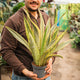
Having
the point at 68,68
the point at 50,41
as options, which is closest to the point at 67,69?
the point at 68,68

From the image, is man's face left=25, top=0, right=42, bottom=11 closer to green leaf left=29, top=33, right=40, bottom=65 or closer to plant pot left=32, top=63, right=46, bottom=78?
green leaf left=29, top=33, right=40, bottom=65

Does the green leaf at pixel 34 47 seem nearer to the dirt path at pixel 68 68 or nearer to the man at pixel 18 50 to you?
the man at pixel 18 50

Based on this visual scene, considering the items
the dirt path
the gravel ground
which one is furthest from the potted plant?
the dirt path

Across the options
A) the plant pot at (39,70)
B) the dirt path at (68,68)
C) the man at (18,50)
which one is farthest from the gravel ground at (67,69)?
the plant pot at (39,70)

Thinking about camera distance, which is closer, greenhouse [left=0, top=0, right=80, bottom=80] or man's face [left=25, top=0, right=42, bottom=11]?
greenhouse [left=0, top=0, right=80, bottom=80]

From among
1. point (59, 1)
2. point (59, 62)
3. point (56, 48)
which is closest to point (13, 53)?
point (56, 48)

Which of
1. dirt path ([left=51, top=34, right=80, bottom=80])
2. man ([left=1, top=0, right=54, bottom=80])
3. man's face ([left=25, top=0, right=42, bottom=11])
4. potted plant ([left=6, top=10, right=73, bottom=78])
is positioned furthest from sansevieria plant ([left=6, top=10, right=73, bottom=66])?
dirt path ([left=51, top=34, right=80, bottom=80])

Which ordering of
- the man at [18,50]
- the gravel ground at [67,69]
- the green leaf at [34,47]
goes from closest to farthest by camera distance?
the green leaf at [34,47], the man at [18,50], the gravel ground at [67,69]

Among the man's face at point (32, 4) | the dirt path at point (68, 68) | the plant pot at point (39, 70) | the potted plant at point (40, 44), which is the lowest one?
the dirt path at point (68, 68)

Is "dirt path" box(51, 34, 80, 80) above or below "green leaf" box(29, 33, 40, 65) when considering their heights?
below

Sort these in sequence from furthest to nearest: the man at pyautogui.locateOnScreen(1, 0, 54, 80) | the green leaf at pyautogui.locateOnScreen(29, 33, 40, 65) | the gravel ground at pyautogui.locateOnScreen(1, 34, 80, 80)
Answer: the gravel ground at pyautogui.locateOnScreen(1, 34, 80, 80) < the man at pyautogui.locateOnScreen(1, 0, 54, 80) < the green leaf at pyautogui.locateOnScreen(29, 33, 40, 65)

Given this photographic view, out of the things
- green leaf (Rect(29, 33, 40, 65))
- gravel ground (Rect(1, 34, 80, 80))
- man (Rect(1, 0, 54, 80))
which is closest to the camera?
green leaf (Rect(29, 33, 40, 65))

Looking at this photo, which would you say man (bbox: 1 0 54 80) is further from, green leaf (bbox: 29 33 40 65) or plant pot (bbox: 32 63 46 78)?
green leaf (bbox: 29 33 40 65)

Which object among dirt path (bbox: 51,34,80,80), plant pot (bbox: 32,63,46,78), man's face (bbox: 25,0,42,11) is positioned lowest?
dirt path (bbox: 51,34,80,80)
